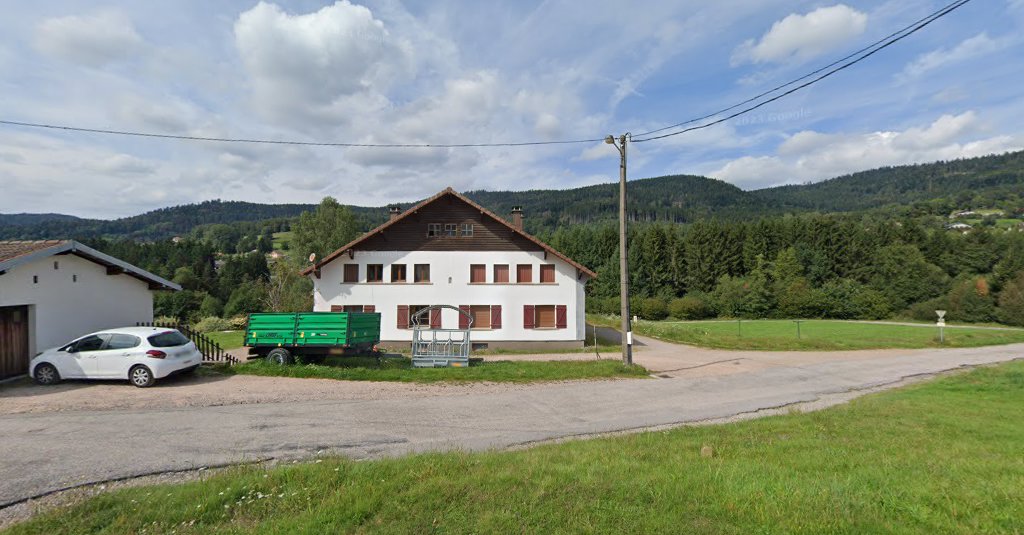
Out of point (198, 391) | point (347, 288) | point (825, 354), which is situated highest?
point (347, 288)

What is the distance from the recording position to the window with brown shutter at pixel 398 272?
27.3 meters

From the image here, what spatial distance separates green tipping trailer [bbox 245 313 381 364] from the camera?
16.4 m

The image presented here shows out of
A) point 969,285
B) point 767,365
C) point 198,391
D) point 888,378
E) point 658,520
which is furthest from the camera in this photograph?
point 969,285

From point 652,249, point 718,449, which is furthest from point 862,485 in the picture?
point 652,249

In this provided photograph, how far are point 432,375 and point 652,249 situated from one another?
6632cm

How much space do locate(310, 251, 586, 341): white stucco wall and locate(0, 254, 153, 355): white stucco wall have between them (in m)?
9.84

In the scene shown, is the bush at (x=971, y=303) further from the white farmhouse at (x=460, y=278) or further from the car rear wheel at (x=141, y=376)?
the car rear wheel at (x=141, y=376)

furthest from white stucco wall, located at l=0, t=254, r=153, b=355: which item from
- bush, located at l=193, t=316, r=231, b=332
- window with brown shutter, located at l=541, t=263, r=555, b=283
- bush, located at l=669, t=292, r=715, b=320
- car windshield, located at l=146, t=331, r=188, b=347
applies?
bush, located at l=669, t=292, r=715, b=320

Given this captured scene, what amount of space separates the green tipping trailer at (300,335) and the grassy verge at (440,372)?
0.61 m

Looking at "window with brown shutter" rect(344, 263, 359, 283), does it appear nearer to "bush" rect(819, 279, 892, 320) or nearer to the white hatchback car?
the white hatchback car

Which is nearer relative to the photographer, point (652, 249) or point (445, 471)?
point (445, 471)

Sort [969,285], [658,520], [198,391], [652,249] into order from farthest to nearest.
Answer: [652,249]
[969,285]
[198,391]
[658,520]

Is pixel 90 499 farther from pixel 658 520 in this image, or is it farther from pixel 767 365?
pixel 767 365

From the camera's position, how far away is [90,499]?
5383mm
